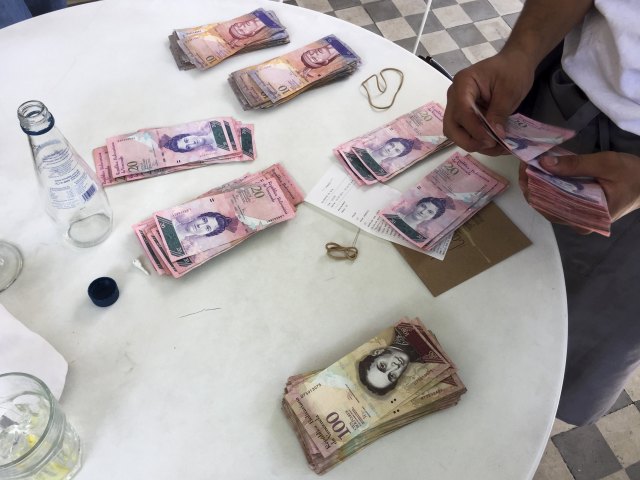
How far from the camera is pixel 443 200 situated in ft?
3.22

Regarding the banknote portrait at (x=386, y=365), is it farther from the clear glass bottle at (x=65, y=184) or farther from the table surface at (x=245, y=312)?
the clear glass bottle at (x=65, y=184)

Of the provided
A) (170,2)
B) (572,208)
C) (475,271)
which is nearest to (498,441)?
(475,271)

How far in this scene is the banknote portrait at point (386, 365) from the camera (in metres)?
0.75

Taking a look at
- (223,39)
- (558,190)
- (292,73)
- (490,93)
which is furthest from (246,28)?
(558,190)

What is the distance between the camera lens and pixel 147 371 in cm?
77

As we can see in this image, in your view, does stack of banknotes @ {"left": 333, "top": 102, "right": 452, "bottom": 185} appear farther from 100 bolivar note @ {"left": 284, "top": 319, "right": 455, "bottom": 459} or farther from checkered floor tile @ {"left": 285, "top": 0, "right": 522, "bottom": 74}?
checkered floor tile @ {"left": 285, "top": 0, "right": 522, "bottom": 74}

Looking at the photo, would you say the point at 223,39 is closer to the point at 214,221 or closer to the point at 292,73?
the point at 292,73

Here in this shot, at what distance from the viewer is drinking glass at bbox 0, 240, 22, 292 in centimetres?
85

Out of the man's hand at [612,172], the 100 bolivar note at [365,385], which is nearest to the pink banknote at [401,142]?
the man's hand at [612,172]

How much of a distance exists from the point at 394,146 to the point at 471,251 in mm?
276

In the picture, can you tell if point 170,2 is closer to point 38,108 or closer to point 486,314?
point 38,108

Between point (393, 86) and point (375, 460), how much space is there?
0.80 m

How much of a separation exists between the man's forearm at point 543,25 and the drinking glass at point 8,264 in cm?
98

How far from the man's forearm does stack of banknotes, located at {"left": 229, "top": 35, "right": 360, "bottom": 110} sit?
347mm
